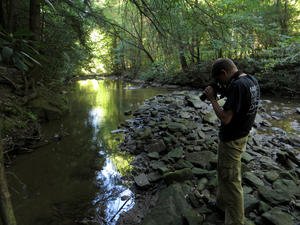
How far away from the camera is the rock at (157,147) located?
4707mm

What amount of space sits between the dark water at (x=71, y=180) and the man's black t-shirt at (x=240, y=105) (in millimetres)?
2154

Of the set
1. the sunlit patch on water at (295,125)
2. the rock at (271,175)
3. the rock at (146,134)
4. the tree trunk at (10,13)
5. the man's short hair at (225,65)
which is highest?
the tree trunk at (10,13)

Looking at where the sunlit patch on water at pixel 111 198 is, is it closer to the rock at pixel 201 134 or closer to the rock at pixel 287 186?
the rock at pixel 287 186

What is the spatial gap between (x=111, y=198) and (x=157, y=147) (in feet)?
5.97

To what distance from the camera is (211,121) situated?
21.0ft

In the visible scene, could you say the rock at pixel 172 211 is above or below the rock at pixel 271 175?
below

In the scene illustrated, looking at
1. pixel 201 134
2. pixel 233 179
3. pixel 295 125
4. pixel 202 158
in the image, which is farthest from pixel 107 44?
pixel 295 125

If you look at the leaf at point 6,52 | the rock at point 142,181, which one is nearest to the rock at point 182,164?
the rock at point 142,181

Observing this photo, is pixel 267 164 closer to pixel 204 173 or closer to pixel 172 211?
pixel 204 173

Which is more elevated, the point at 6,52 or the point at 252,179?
the point at 6,52

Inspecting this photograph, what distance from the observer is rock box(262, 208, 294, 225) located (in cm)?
217

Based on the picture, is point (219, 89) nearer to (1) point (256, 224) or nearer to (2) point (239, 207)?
(2) point (239, 207)

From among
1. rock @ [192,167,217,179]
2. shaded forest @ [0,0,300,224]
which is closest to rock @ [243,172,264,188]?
rock @ [192,167,217,179]

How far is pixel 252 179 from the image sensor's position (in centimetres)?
309
